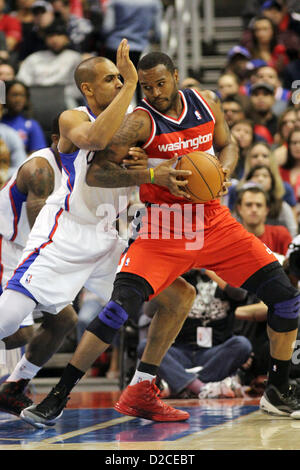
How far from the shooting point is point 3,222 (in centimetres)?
546

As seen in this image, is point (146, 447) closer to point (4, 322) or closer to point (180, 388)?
point (4, 322)

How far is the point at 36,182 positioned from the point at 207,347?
7.37ft

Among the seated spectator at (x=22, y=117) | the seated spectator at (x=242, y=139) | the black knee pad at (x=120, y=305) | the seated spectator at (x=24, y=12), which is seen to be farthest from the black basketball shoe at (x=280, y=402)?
the seated spectator at (x=24, y=12)

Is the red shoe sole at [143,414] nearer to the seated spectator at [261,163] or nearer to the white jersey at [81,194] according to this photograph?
the white jersey at [81,194]

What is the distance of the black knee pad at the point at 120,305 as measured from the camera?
14.8 feet

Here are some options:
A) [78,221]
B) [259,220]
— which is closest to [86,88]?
[78,221]

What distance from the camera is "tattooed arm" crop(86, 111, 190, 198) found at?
4.51m

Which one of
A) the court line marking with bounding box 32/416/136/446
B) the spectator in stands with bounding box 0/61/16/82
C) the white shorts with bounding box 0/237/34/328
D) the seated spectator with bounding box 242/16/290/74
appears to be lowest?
the court line marking with bounding box 32/416/136/446

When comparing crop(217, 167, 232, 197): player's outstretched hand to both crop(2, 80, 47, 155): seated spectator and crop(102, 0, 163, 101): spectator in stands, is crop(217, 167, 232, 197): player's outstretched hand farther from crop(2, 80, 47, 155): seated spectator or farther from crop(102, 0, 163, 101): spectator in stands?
crop(102, 0, 163, 101): spectator in stands

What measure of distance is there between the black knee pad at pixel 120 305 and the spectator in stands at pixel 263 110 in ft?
16.8

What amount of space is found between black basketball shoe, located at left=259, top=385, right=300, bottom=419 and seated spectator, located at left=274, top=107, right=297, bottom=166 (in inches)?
156

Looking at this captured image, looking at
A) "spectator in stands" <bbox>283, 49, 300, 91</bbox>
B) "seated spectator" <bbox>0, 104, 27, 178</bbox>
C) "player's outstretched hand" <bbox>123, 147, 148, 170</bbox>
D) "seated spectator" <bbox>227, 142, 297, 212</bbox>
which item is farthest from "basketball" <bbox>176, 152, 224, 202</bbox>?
"spectator in stands" <bbox>283, 49, 300, 91</bbox>

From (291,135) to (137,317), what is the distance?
A: 267cm
